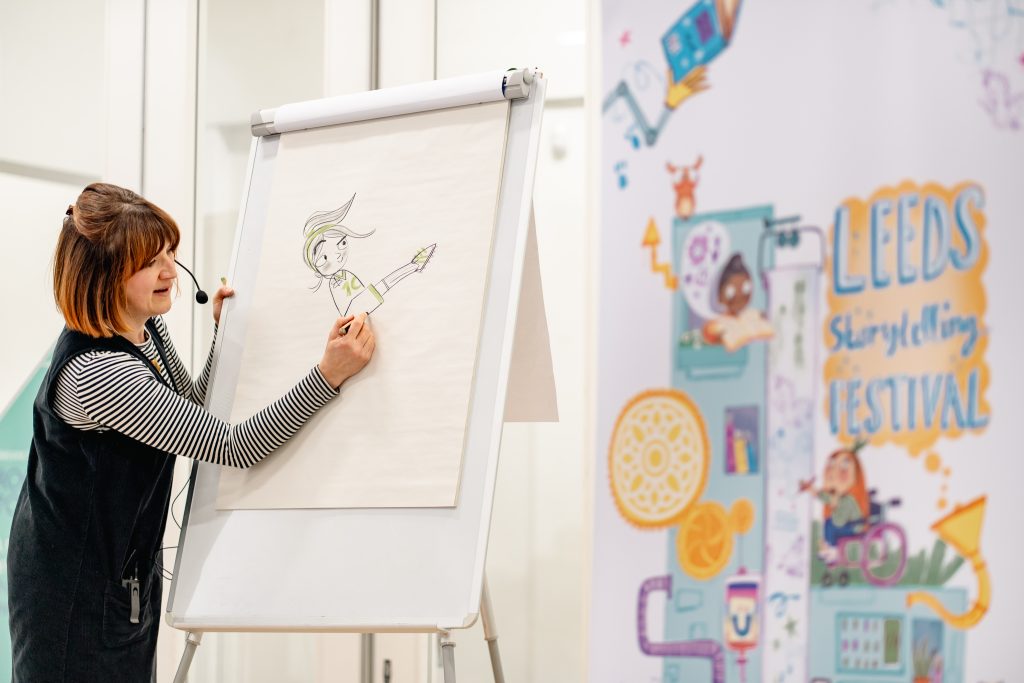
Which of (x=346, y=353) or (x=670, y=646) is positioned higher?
(x=346, y=353)

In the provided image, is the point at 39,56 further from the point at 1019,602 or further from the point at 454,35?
the point at 1019,602

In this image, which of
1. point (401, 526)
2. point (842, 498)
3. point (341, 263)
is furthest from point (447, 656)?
point (842, 498)

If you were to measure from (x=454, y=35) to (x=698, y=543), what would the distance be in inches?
54.1

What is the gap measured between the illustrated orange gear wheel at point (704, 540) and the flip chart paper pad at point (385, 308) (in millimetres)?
772

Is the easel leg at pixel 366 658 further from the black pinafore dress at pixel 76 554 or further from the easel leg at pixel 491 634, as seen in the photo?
the black pinafore dress at pixel 76 554

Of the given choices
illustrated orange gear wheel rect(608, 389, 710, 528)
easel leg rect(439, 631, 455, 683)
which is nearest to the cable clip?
easel leg rect(439, 631, 455, 683)

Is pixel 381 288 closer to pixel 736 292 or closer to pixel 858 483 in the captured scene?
pixel 736 292

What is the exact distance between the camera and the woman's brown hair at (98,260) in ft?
4.84

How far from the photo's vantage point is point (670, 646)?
2.03m

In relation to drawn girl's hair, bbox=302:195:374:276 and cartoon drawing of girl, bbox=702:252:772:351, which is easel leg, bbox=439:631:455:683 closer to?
drawn girl's hair, bbox=302:195:374:276

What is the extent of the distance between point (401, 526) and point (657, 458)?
79 cm

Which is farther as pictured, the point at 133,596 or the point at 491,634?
the point at 491,634

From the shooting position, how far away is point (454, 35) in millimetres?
2527

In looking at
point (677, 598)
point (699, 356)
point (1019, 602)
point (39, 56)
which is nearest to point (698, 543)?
point (677, 598)
